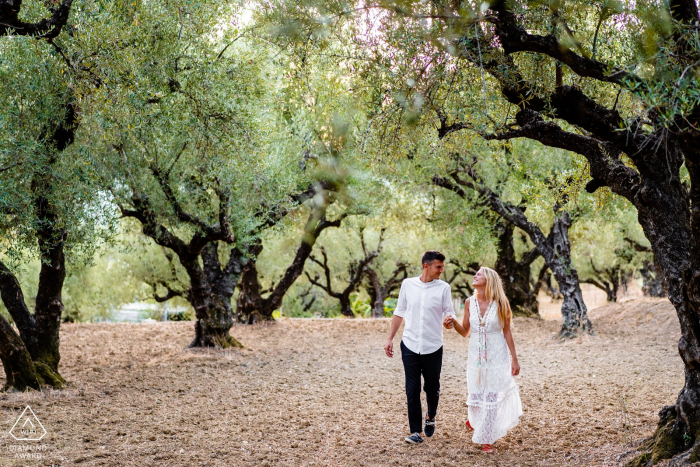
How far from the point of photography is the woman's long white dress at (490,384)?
5.67 meters

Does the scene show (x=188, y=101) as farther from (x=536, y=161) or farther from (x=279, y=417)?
(x=536, y=161)

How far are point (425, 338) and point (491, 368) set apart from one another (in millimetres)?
772

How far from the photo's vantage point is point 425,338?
19.1 feet

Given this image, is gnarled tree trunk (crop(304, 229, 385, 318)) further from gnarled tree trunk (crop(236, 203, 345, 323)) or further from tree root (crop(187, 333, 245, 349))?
tree root (crop(187, 333, 245, 349))

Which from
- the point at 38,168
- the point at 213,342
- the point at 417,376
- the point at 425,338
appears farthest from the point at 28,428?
the point at 213,342

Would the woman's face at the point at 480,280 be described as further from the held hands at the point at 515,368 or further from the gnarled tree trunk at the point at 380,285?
the gnarled tree trunk at the point at 380,285

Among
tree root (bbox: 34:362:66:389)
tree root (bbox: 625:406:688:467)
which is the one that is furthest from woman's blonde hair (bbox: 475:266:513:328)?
tree root (bbox: 34:362:66:389)

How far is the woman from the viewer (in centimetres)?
568

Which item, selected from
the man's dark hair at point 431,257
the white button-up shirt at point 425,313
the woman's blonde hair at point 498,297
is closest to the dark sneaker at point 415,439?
the white button-up shirt at point 425,313

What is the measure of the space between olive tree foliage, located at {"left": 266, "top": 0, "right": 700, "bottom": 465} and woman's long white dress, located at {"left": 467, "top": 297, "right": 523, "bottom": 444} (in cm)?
130

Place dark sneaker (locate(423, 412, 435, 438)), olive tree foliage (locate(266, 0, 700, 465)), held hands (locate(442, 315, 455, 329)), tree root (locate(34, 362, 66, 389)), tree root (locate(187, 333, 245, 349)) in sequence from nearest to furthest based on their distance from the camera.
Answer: olive tree foliage (locate(266, 0, 700, 465))
held hands (locate(442, 315, 455, 329))
dark sneaker (locate(423, 412, 435, 438))
tree root (locate(34, 362, 66, 389))
tree root (locate(187, 333, 245, 349))

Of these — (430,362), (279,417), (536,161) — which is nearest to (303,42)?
(430,362)

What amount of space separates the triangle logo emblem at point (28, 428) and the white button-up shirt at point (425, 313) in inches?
172

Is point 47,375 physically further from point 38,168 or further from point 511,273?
point 511,273
